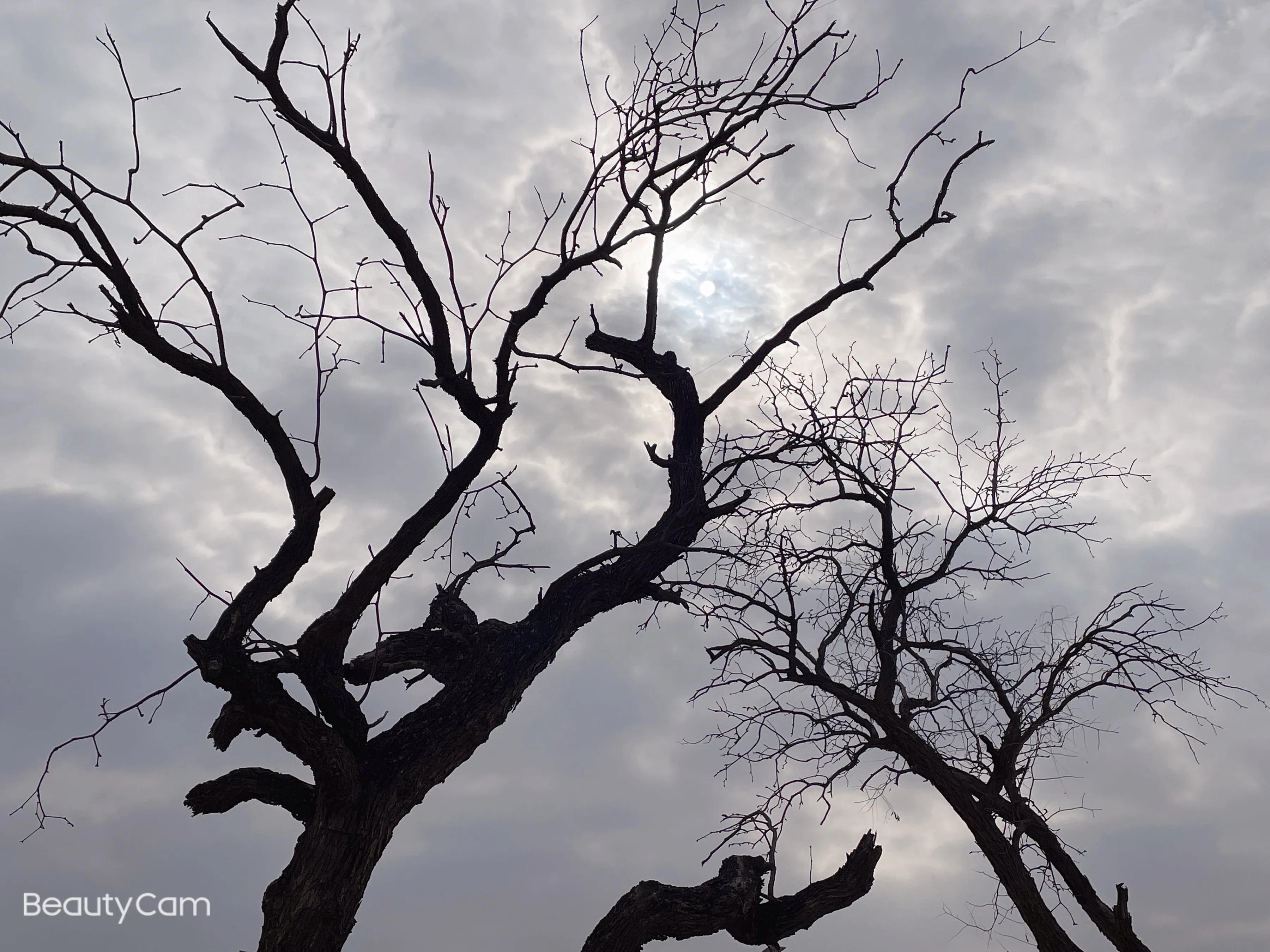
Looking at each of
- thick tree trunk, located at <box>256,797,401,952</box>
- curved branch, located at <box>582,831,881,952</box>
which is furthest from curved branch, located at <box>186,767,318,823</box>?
curved branch, located at <box>582,831,881,952</box>

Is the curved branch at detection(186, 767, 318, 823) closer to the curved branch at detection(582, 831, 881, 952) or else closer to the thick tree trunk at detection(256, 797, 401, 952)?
the thick tree trunk at detection(256, 797, 401, 952)

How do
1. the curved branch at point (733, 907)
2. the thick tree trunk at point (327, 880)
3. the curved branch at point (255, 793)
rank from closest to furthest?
1. the thick tree trunk at point (327, 880)
2. the curved branch at point (255, 793)
3. the curved branch at point (733, 907)

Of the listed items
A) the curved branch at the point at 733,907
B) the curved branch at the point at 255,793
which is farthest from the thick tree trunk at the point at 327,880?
the curved branch at the point at 733,907

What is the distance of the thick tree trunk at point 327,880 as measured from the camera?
165 inches

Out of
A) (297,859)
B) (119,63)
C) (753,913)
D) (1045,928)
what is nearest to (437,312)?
(119,63)

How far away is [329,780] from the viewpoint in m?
4.37

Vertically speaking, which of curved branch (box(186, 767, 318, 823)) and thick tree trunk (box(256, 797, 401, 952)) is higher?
curved branch (box(186, 767, 318, 823))

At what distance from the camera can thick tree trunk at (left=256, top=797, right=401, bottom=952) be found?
418 centimetres

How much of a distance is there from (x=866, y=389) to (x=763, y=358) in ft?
2.31

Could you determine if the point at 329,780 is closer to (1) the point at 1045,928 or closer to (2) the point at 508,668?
(2) the point at 508,668

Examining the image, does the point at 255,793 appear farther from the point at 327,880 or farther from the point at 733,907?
the point at 733,907

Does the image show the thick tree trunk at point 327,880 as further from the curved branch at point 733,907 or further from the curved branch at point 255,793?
the curved branch at point 733,907

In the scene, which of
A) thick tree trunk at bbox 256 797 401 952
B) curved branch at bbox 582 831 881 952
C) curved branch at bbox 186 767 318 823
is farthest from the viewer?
curved branch at bbox 582 831 881 952

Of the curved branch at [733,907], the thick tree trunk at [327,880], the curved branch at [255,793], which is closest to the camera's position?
the thick tree trunk at [327,880]
